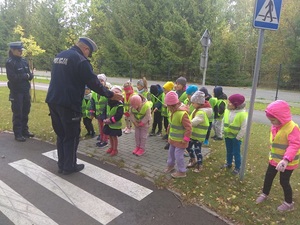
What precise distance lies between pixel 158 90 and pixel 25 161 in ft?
12.2

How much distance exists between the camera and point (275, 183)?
4422 millimetres

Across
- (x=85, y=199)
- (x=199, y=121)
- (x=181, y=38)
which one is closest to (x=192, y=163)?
(x=199, y=121)

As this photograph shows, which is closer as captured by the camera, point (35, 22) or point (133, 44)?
point (133, 44)

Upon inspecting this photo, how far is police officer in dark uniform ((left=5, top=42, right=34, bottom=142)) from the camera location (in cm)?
598

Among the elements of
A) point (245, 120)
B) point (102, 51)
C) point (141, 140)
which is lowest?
point (141, 140)

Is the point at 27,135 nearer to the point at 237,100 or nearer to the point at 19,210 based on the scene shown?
the point at 19,210

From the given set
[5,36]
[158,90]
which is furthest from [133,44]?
[5,36]

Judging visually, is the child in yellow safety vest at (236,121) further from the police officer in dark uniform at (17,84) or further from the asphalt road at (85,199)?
the police officer in dark uniform at (17,84)

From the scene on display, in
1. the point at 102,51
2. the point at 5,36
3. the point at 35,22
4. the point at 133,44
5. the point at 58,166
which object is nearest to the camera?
the point at 58,166

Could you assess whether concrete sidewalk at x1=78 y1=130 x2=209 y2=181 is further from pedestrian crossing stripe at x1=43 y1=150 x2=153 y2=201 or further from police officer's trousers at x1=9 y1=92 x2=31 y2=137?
police officer's trousers at x1=9 y1=92 x2=31 y2=137

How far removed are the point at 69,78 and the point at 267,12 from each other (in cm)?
325

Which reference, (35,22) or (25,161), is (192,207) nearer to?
(25,161)

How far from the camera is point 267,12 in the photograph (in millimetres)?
3777

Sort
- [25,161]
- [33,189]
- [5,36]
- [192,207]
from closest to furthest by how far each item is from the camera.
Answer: [192,207]
[33,189]
[25,161]
[5,36]
